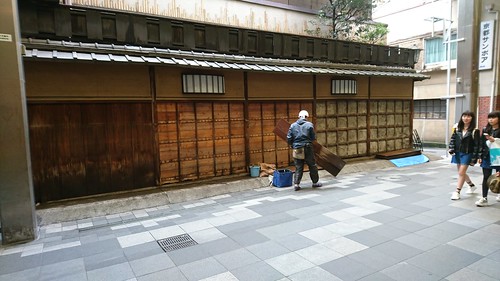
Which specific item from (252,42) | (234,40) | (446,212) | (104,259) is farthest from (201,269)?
(252,42)

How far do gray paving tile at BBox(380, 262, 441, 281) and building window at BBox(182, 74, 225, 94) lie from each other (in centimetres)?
657

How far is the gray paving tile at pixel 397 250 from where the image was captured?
4441 mm

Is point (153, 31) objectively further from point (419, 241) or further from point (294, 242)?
point (419, 241)

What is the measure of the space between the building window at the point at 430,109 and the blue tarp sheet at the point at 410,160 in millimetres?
7534

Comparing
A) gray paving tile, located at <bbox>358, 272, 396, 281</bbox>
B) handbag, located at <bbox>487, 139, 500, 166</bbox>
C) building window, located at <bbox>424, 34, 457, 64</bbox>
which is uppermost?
building window, located at <bbox>424, 34, 457, 64</bbox>

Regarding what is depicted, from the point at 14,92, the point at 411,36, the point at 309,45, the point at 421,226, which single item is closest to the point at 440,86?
the point at 411,36

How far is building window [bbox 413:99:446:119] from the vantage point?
1902cm

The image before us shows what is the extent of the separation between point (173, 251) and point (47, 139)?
4.45 metres

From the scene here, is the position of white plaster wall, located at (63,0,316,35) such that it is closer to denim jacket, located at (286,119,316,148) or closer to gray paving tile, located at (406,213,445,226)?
denim jacket, located at (286,119,316,148)

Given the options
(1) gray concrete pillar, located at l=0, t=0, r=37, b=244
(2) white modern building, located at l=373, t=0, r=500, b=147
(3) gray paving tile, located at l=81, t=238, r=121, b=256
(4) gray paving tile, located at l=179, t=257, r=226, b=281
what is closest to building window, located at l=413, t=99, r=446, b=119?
(2) white modern building, located at l=373, t=0, r=500, b=147

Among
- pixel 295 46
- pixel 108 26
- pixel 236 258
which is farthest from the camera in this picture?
pixel 295 46

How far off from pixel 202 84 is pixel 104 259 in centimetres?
549

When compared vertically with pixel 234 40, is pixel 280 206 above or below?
below

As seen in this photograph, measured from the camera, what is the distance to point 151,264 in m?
4.40
